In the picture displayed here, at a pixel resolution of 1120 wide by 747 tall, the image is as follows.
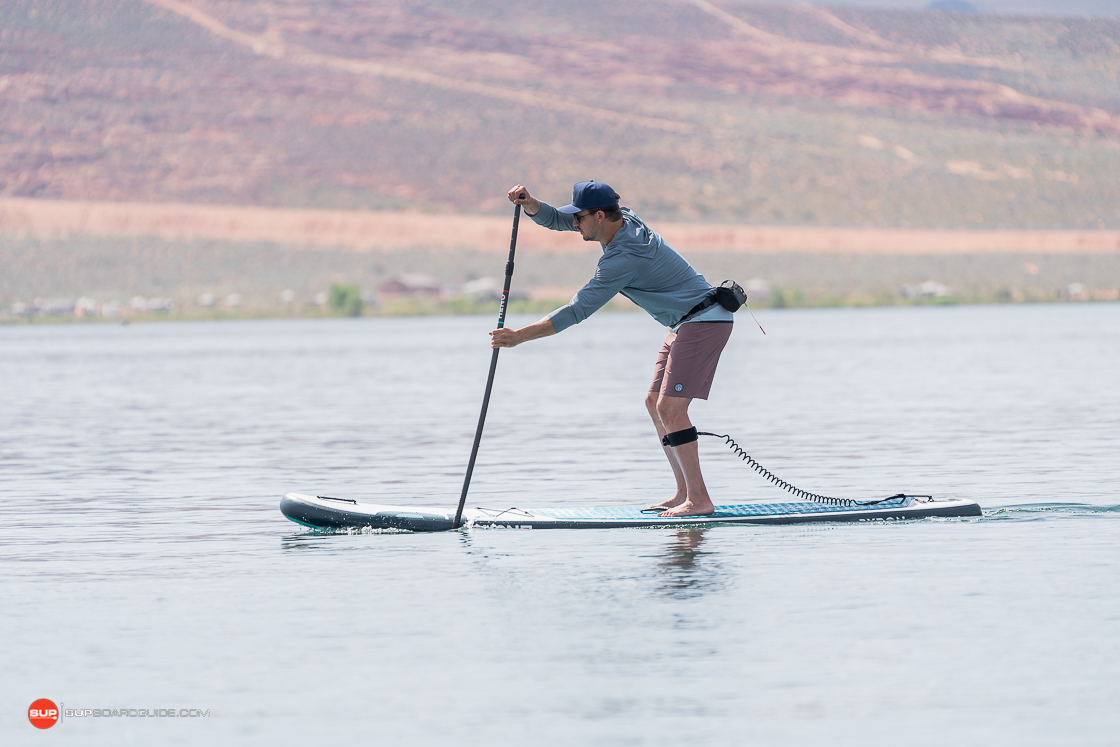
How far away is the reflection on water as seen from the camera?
34.7 ft

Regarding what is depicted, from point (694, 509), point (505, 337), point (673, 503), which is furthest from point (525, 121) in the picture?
point (505, 337)

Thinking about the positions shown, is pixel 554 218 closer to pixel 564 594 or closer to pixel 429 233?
pixel 564 594

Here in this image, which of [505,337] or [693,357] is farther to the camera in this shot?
[693,357]

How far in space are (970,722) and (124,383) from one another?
1476 inches

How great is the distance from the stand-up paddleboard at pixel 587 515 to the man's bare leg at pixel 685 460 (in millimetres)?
101

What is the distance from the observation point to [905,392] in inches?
1232

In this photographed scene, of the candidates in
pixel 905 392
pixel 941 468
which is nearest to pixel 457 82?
pixel 905 392

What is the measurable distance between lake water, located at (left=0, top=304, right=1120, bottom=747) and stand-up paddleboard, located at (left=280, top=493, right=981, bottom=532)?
113 millimetres

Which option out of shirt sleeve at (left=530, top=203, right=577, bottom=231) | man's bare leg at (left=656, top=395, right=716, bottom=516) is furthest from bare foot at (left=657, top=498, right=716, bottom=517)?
shirt sleeve at (left=530, top=203, right=577, bottom=231)

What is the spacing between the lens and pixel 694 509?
13.2 metres

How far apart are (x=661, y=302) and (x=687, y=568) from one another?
7.87ft

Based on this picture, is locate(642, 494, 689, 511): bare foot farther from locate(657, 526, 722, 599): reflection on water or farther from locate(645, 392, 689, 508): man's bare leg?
locate(657, 526, 722, 599): reflection on water

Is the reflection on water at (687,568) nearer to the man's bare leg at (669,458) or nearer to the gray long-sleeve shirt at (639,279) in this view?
the man's bare leg at (669,458)

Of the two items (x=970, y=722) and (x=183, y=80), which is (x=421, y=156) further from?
(x=970, y=722)
